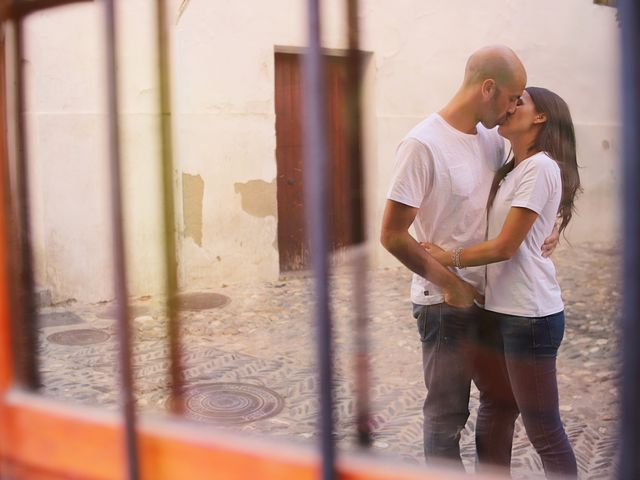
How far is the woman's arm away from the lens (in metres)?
2.36

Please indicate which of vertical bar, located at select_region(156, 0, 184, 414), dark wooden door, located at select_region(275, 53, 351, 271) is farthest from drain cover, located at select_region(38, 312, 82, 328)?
vertical bar, located at select_region(156, 0, 184, 414)

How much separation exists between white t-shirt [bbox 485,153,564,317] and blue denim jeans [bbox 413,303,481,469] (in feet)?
0.38

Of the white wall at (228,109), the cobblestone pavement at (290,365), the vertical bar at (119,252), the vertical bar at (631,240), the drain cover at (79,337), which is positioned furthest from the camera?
the white wall at (228,109)

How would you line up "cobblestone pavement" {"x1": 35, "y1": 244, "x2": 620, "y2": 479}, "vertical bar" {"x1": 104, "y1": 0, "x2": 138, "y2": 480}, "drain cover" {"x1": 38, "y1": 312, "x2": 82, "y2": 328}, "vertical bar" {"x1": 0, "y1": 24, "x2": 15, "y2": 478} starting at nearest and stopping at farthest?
"vertical bar" {"x1": 104, "y1": 0, "x2": 138, "y2": 480} < "vertical bar" {"x1": 0, "y1": 24, "x2": 15, "y2": 478} < "cobblestone pavement" {"x1": 35, "y1": 244, "x2": 620, "y2": 479} < "drain cover" {"x1": 38, "y1": 312, "x2": 82, "y2": 328}

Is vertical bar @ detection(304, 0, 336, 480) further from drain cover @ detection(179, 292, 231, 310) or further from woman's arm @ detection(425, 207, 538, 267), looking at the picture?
drain cover @ detection(179, 292, 231, 310)

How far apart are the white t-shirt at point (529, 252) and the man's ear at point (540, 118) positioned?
0.41ft

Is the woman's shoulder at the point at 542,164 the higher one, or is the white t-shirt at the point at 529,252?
the woman's shoulder at the point at 542,164

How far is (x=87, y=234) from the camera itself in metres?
6.52

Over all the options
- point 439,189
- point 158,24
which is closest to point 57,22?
point 439,189

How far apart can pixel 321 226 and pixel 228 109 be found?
21.9 ft

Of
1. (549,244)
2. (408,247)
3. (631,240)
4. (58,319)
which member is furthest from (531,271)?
(58,319)

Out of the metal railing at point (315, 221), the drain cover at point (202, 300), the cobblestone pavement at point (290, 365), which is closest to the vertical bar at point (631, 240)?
the metal railing at point (315, 221)

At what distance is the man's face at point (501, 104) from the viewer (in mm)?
2504

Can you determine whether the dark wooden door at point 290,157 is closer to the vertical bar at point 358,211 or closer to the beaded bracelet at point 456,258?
the beaded bracelet at point 456,258
